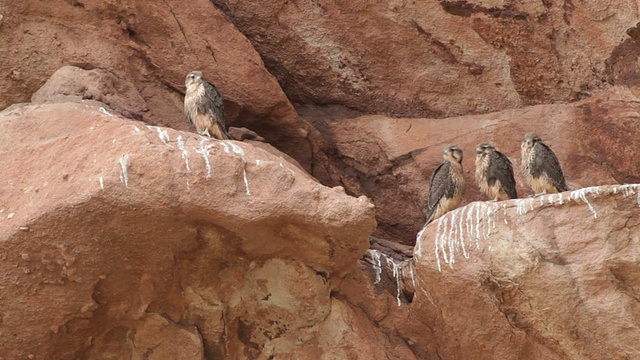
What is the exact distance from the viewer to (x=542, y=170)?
9266mm

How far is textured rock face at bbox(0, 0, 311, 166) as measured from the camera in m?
9.46

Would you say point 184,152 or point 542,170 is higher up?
point 542,170

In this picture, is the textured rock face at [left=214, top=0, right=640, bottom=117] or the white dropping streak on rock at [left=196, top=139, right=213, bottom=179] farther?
the textured rock face at [left=214, top=0, right=640, bottom=117]

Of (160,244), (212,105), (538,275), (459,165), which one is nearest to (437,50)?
(459,165)

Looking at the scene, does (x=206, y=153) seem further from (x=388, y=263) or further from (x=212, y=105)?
(x=388, y=263)

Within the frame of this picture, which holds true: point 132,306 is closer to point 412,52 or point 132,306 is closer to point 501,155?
point 501,155

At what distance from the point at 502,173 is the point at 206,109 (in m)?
2.73

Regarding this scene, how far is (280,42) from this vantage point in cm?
1089

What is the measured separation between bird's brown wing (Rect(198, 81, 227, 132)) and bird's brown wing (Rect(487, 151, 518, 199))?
246 cm

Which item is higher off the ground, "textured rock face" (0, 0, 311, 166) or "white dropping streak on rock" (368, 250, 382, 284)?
"textured rock face" (0, 0, 311, 166)

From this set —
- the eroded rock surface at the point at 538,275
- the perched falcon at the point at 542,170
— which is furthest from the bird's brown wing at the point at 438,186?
the eroded rock surface at the point at 538,275

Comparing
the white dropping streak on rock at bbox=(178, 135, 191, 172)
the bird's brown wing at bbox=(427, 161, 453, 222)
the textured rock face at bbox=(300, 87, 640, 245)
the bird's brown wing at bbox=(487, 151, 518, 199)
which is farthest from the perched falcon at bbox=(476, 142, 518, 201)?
the white dropping streak on rock at bbox=(178, 135, 191, 172)

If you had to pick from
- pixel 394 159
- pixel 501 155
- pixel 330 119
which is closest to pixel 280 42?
pixel 330 119

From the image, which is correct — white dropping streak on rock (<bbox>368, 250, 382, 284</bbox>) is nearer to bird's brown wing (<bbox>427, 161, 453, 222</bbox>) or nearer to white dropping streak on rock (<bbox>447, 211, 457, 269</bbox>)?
white dropping streak on rock (<bbox>447, 211, 457, 269</bbox>)
